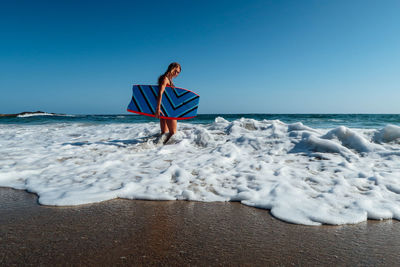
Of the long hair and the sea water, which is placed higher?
the long hair

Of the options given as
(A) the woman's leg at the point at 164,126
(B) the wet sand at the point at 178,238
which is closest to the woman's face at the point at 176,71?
(A) the woman's leg at the point at 164,126

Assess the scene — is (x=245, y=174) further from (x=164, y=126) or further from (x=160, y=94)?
(x=164, y=126)

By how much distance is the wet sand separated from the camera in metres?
1.21

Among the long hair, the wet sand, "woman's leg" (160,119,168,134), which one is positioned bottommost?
the wet sand

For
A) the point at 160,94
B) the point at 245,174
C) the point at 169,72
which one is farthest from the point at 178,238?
the point at 169,72

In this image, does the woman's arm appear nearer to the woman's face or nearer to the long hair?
the long hair

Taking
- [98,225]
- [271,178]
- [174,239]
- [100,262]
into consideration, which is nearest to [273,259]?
[174,239]

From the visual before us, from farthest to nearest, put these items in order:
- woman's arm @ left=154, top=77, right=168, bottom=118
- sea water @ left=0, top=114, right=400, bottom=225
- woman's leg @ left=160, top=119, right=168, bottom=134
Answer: woman's leg @ left=160, top=119, right=168, bottom=134
woman's arm @ left=154, top=77, right=168, bottom=118
sea water @ left=0, top=114, right=400, bottom=225

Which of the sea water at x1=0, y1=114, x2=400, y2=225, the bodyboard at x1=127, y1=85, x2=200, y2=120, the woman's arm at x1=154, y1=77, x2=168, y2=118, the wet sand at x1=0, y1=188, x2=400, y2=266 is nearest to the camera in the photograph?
the wet sand at x1=0, y1=188, x2=400, y2=266

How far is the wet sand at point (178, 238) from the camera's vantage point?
1.21m

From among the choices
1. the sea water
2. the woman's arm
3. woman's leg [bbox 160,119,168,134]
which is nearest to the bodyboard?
the woman's arm

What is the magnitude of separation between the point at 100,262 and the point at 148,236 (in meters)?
0.33

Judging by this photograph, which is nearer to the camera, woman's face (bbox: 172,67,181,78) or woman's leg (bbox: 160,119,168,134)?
woman's face (bbox: 172,67,181,78)

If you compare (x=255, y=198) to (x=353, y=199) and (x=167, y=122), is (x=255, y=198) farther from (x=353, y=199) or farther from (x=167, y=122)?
(x=167, y=122)
